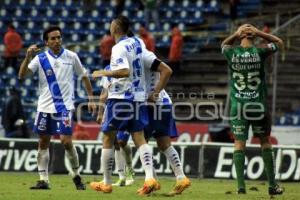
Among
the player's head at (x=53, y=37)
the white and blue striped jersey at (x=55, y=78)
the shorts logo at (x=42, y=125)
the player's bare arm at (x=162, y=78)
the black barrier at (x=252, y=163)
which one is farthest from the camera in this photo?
the black barrier at (x=252, y=163)

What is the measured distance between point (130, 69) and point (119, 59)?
313 millimetres

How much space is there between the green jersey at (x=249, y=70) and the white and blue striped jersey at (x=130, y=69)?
1623 millimetres

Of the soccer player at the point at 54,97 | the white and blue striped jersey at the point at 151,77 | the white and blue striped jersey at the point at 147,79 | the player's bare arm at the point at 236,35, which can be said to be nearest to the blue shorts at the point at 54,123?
the soccer player at the point at 54,97

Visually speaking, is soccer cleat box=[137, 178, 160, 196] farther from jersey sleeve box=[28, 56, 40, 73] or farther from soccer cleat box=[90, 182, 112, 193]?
jersey sleeve box=[28, 56, 40, 73]

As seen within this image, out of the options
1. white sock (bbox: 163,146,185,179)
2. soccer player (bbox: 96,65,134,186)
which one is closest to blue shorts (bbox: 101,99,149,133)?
white sock (bbox: 163,146,185,179)

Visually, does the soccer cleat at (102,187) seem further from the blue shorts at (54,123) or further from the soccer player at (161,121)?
the blue shorts at (54,123)

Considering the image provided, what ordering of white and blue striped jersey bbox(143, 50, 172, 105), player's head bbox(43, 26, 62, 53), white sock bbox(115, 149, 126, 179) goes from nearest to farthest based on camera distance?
white and blue striped jersey bbox(143, 50, 172, 105) → player's head bbox(43, 26, 62, 53) → white sock bbox(115, 149, 126, 179)

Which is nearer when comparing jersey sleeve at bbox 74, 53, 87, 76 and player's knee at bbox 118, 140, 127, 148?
jersey sleeve at bbox 74, 53, 87, 76

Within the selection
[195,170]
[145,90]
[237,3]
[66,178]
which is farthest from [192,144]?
[237,3]

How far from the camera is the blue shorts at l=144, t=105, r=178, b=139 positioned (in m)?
14.5

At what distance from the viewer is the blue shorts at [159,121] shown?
14.5 meters

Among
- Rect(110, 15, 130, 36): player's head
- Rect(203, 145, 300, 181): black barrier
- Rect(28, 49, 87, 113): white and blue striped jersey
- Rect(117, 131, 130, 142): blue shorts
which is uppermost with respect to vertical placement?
Rect(110, 15, 130, 36): player's head

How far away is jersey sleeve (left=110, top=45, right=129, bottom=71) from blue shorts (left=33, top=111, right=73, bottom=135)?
2.24 meters

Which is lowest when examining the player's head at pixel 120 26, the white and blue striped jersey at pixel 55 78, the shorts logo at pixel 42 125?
the shorts logo at pixel 42 125
